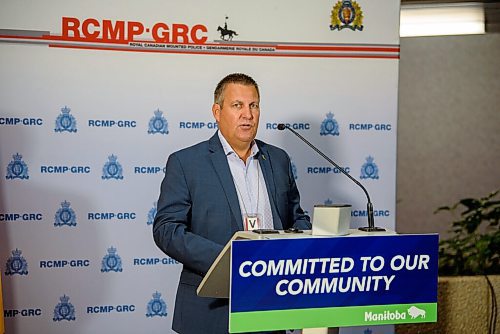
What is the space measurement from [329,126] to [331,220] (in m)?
2.15

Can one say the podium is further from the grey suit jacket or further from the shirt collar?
the shirt collar

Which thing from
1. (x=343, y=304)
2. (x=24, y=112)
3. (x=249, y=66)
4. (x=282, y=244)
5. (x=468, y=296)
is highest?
(x=249, y=66)

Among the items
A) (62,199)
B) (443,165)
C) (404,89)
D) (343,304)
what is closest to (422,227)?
(443,165)

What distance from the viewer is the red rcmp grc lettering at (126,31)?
408 centimetres

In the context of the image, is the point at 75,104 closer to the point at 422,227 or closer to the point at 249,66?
the point at 249,66

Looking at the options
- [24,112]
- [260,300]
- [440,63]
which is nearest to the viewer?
[260,300]

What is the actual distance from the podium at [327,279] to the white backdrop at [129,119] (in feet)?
6.01

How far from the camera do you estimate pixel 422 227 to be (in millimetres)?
7922

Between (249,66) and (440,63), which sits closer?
(249,66)

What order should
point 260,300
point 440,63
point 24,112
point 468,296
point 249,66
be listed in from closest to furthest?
1. point 260,300
2. point 24,112
3. point 249,66
4. point 468,296
5. point 440,63

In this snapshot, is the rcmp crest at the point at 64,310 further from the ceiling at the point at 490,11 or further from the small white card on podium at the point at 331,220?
the ceiling at the point at 490,11

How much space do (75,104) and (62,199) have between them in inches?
20.1

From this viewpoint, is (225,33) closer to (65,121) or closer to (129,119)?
(129,119)

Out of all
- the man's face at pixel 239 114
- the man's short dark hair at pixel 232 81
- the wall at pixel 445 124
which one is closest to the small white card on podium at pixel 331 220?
the man's face at pixel 239 114
